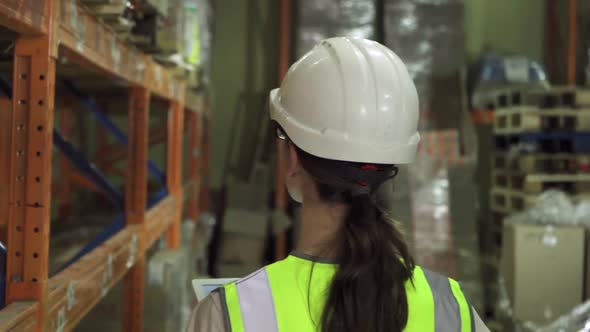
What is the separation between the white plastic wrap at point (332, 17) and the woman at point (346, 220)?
20.6ft

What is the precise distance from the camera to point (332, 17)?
773cm

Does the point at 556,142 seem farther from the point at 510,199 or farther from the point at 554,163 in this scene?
the point at 510,199

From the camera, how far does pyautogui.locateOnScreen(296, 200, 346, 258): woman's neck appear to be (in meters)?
1.51

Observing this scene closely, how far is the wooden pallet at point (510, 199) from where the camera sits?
22.3 feet

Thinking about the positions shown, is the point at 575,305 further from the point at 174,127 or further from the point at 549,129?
the point at 174,127

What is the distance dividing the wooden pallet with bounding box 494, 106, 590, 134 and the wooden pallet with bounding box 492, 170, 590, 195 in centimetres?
53

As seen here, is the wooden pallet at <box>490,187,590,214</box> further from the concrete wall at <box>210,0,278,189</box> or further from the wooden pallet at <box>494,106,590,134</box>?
the concrete wall at <box>210,0,278,189</box>

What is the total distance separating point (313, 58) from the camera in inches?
62.7

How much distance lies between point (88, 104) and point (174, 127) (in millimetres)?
1188

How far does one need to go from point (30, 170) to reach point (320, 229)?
996 mm

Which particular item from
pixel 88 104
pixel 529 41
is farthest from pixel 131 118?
pixel 529 41

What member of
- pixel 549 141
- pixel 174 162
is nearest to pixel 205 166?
pixel 174 162

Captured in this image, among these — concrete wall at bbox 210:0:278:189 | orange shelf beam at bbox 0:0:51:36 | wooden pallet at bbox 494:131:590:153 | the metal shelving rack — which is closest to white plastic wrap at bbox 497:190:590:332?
wooden pallet at bbox 494:131:590:153

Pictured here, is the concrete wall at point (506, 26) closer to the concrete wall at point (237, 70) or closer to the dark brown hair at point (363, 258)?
the concrete wall at point (237, 70)
